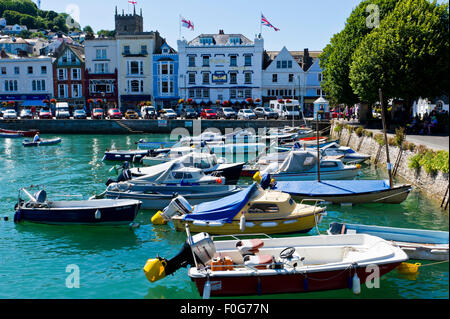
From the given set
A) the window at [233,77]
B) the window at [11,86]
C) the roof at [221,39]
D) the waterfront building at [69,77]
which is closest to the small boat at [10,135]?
the waterfront building at [69,77]

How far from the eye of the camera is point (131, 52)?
267 feet

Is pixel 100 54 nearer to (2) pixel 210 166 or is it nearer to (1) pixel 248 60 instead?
(1) pixel 248 60

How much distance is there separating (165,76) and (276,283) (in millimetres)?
70597

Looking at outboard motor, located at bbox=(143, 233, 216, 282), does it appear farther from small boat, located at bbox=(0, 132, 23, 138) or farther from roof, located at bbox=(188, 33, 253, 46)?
roof, located at bbox=(188, 33, 253, 46)

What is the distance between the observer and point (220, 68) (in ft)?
255

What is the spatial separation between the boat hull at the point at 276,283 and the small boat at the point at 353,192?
1040 cm

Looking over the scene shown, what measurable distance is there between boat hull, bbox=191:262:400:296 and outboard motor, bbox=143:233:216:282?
92 cm

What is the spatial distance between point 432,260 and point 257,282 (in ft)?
21.3

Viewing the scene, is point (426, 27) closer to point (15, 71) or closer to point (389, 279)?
point (389, 279)

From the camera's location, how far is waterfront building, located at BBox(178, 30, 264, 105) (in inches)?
3039

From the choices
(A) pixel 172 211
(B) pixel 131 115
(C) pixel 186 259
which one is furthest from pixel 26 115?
(C) pixel 186 259

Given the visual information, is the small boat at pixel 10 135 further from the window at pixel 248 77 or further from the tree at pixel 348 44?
the tree at pixel 348 44

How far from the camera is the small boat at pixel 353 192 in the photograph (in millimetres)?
23203

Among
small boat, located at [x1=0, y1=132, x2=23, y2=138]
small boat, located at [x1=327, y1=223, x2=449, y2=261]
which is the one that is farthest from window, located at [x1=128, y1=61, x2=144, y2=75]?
small boat, located at [x1=327, y1=223, x2=449, y2=261]
